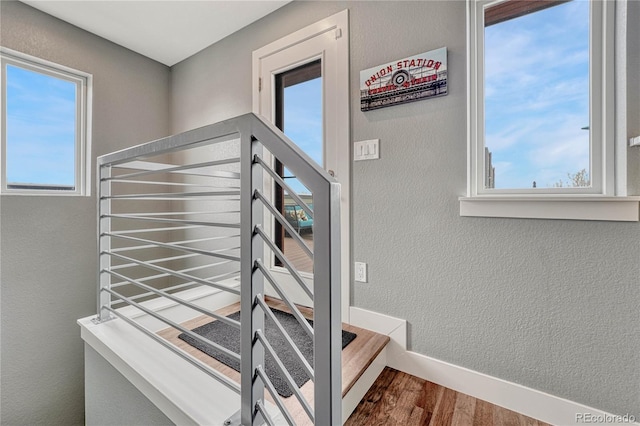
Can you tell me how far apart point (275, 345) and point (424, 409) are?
2.58ft

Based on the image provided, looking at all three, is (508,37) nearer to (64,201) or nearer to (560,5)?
(560,5)

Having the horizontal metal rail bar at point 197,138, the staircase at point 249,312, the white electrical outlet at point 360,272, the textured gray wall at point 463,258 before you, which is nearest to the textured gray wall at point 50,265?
the staircase at point 249,312

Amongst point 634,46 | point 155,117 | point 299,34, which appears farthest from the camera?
point 155,117

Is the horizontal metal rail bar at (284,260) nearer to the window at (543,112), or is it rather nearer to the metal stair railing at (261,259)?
the metal stair railing at (261,259)

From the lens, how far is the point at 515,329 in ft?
4.33

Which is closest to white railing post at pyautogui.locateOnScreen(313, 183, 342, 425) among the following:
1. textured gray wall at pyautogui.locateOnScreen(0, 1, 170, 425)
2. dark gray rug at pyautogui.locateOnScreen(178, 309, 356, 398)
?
dark gray rug at pyautogui.locateOnScreen(178, 309, 356, 398)

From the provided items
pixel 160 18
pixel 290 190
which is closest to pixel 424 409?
pixel 290 190

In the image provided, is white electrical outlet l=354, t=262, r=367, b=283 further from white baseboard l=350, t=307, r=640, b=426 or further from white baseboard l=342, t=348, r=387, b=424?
white baseboard l=342, t=348, r=387, b=424

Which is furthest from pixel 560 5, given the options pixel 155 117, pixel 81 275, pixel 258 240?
pixel 81 275

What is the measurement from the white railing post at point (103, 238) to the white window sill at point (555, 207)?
5.66ft

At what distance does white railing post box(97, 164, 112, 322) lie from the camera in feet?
4.25

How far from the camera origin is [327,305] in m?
0.54

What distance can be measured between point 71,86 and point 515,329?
3.68 metres

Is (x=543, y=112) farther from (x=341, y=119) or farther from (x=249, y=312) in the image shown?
(x=249, y=312)
